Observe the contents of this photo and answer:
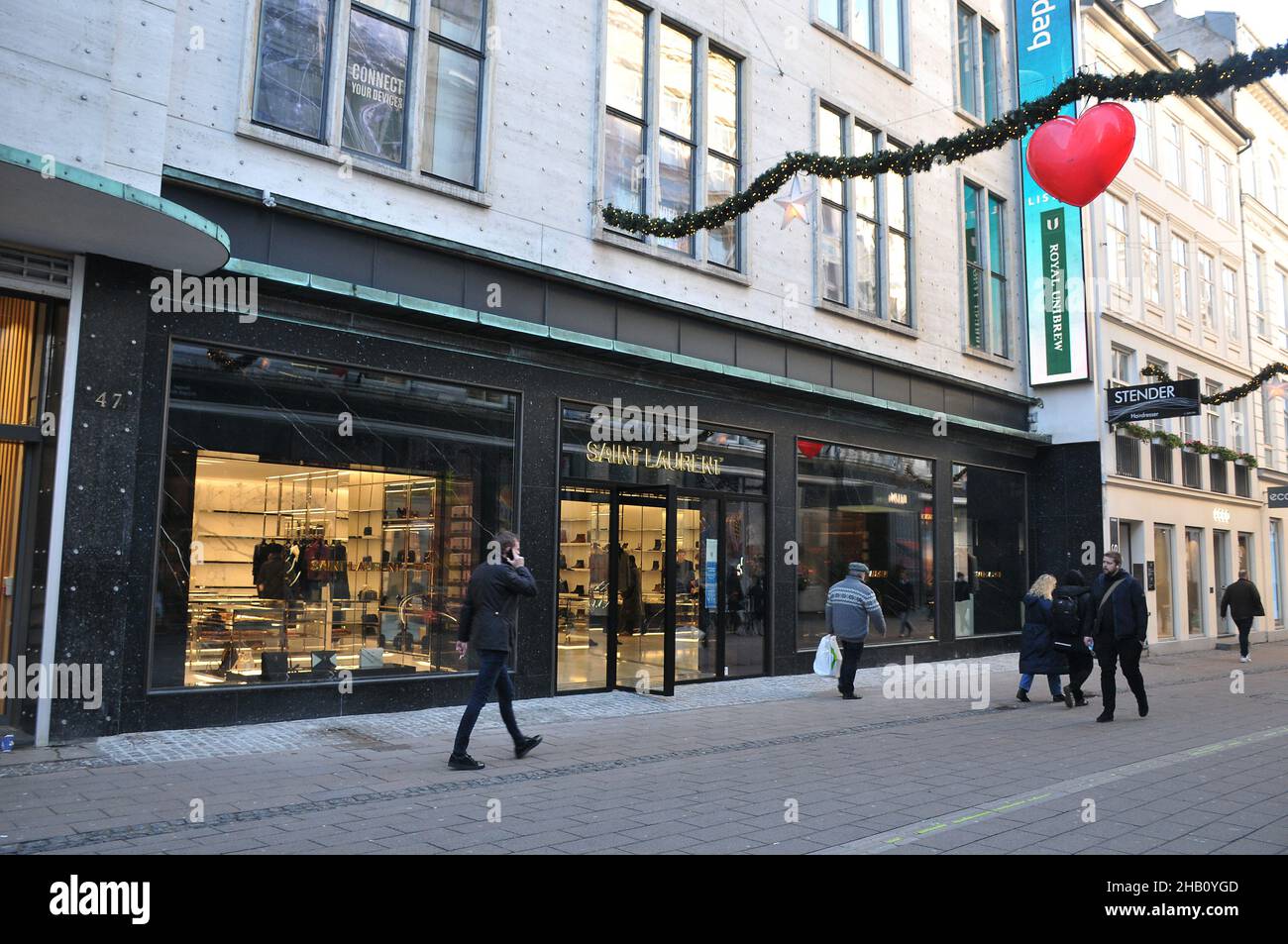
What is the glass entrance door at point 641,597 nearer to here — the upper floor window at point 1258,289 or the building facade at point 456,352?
the building facade at point 456,352

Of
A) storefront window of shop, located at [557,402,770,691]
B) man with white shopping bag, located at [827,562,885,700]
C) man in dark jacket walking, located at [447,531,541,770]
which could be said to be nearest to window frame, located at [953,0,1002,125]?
storefront window of shop, located at [557,402,770,691]

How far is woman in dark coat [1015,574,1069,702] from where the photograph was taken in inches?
496

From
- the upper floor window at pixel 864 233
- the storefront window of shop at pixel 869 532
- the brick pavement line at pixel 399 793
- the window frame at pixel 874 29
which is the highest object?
A: the window frame at pixel 874 29

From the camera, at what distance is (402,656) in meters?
11.1

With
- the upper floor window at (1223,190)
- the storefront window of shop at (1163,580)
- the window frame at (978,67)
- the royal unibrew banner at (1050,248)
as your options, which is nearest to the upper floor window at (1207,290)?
the upper floor window at (1223,190)

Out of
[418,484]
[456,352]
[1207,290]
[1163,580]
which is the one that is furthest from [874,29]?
[1207,290]

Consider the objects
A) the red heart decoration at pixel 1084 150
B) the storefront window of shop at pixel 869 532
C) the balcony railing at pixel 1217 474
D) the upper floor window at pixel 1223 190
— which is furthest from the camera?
the upper floor window at pixel 1223 190

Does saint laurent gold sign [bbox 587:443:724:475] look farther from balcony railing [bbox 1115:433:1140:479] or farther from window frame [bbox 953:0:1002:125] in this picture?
balcony railing [bbox 1115:433:1140:479]

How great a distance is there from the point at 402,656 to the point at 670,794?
16.0 ft

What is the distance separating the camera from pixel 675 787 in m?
7.42

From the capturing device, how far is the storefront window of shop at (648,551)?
12.7 m

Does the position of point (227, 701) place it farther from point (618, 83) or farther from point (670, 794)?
point (618, 83)

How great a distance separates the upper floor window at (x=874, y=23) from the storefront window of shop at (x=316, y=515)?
34.0 ft

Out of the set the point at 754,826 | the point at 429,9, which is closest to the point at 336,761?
the point at 754,826
